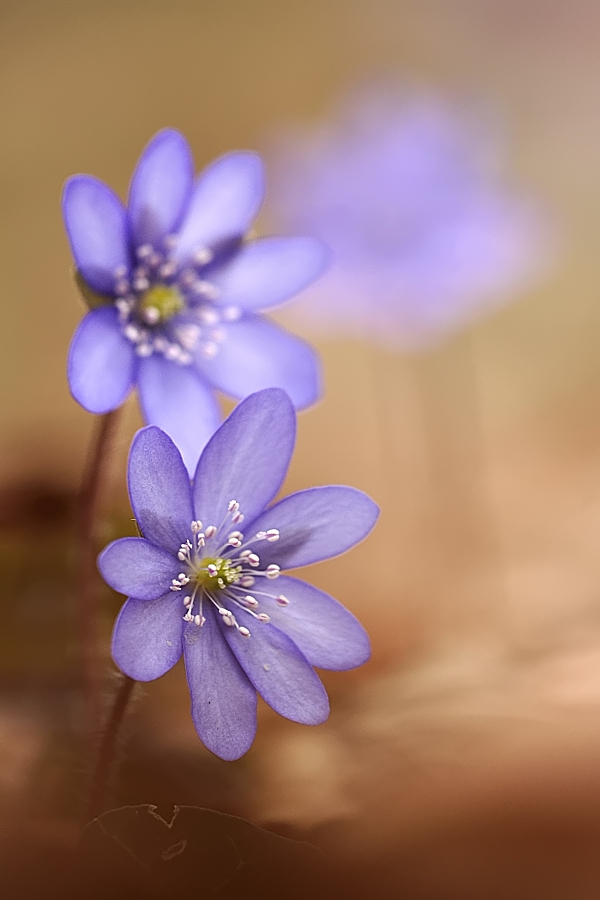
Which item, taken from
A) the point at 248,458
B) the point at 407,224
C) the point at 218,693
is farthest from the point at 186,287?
the point at 407,224

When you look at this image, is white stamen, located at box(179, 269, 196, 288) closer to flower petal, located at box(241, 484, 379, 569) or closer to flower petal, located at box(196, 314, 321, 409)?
flower petal, located at box(196, 314, 321, 409)

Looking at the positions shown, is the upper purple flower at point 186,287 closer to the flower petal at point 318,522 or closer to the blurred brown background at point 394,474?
the flower petal at point 318,522

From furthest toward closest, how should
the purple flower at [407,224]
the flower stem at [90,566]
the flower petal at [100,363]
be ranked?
the purple flower at [407,224] → the flower stem at [90,566] → the flower petal at [100,363]

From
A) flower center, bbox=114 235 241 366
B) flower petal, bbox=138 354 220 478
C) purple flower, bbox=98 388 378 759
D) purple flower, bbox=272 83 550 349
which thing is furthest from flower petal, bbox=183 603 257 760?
purple flower, bbox=272 83 550 349

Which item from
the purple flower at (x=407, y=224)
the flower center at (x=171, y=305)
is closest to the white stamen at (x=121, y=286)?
the flower center at (x=171, y=305)

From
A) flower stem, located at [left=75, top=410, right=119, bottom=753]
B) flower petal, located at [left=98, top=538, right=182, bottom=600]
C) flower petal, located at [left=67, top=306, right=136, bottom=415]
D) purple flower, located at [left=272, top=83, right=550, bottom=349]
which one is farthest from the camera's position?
purple flower, located at [left=272, top=83, right=550, bottom=349]

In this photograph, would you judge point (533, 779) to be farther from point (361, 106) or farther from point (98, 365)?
point (361, 106)
